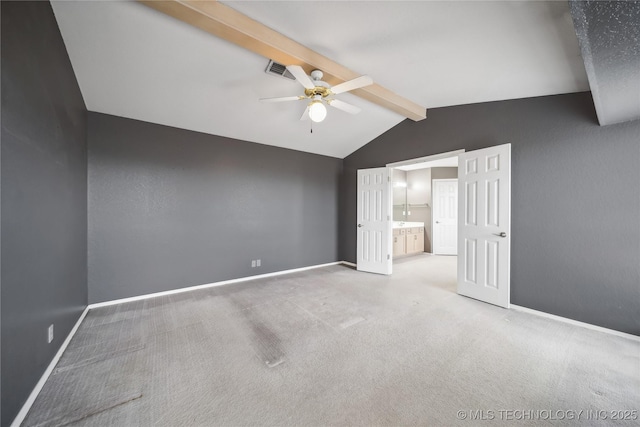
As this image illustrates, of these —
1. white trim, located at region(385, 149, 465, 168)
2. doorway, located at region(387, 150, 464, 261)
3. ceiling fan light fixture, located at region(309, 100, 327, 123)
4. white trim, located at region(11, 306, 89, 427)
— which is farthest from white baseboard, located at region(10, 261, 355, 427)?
ceiling fan light fixture, located at region(309, 100, 327, 123)

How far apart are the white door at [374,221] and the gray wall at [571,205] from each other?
1634 mm

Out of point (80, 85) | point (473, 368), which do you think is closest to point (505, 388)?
point (473, 368)

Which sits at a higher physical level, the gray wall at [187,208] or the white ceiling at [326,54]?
the white ceiling at [326,54]

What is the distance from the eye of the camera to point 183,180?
3.56 meters

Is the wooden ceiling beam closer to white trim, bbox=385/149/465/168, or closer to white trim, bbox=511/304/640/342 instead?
white trim, bbox=385/149/465/168

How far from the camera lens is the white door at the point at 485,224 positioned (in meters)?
2.93

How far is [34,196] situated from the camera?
156 centimetres

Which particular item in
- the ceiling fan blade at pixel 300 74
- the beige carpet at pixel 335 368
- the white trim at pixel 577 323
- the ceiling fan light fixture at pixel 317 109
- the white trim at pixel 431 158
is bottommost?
the beige carpet at pixel 335 368

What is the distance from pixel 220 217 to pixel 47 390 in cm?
260

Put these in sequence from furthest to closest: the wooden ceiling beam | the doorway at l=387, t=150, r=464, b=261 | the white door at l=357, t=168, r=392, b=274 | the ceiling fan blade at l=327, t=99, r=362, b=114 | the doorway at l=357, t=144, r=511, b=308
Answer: the doorway at l=387, t=150, r=464, b=261 → the white door at l=357, t=168, r=392, b=274 → the doorway at l=357, t=144, r=511, b=308 → the ceiling fan blade at l=327, t=99, r=362, b=114 → the wooden ceiling beam

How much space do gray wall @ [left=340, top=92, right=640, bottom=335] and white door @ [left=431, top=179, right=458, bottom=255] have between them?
3646mm

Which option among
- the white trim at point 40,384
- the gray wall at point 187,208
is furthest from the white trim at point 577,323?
the white trim at point 40,384

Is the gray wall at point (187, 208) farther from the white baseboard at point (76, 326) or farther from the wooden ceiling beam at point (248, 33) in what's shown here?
the wooden ceiling beam at point (248, 33)

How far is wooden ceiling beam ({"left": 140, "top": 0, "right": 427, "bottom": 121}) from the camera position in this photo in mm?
1786
